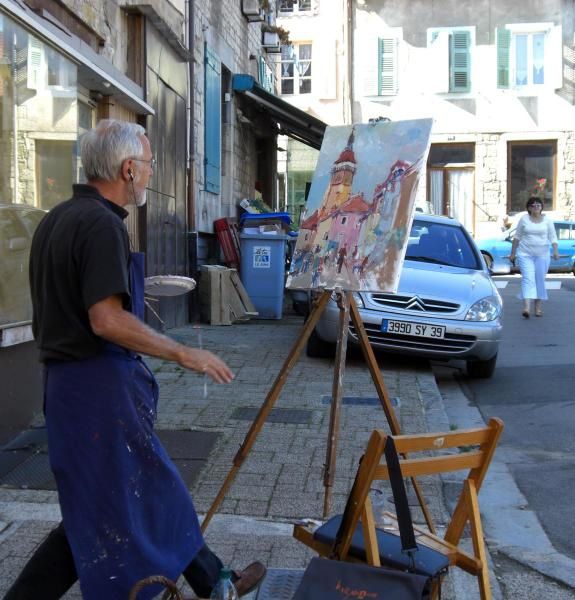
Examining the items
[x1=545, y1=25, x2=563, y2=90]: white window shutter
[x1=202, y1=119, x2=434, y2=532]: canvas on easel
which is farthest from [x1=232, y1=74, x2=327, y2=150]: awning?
[x1=545, y1=25, x2=563, y2=90]: white window shutter

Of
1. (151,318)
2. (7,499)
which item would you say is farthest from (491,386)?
(7,499)

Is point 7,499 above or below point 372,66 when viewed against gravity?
below

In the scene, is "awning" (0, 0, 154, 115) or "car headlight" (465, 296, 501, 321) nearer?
"awning" (0, 0, 154, 115)

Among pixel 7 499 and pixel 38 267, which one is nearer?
pixel 38 267

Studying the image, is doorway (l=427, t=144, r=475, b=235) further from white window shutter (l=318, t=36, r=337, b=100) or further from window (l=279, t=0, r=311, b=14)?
window (l=279, t=0, r=311, b=14)

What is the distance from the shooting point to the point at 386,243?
4.07m

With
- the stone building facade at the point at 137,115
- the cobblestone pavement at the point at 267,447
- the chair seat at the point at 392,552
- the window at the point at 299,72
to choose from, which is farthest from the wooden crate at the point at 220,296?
the window at the point at 299,72

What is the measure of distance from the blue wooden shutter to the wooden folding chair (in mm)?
9732

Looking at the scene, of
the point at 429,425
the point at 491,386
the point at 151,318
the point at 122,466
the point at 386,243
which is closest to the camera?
the point at 122,466

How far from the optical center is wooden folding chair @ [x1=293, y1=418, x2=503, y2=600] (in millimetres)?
2582

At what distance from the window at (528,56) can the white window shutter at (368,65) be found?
12.6ft

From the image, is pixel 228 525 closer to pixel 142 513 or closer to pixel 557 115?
pixel 142 513

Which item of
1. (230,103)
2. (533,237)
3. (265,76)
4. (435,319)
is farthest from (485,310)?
(265,76)

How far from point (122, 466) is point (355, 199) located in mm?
2178
